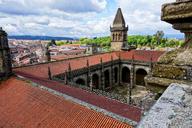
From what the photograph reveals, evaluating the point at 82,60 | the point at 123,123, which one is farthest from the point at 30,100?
the point at 82,60

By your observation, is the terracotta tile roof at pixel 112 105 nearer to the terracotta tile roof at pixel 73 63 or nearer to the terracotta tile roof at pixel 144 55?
the terracotta tile roof at pixel 73 63

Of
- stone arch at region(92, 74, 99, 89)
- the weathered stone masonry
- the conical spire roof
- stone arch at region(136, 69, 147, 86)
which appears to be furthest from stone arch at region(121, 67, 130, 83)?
the conical spire roof

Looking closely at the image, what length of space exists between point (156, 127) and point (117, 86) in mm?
39099

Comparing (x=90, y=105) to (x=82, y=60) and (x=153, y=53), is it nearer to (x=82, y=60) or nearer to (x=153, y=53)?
(x=82, y=60)

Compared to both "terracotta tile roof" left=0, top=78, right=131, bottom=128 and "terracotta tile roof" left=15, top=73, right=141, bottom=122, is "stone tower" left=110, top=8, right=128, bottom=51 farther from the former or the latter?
"terracotta tile roof" left=0, top=78, right=131, bottom=128

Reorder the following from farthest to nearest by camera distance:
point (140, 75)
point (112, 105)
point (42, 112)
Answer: point (140, 75) < point (112, 105) < point (42, 112)

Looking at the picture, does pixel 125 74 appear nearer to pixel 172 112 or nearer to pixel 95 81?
pixel 95 81

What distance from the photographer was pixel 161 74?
2.76m

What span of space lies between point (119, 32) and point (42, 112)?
3788 cm

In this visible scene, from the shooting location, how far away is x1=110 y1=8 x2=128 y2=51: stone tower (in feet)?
153

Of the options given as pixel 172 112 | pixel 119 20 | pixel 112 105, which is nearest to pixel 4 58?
pixel 112 105

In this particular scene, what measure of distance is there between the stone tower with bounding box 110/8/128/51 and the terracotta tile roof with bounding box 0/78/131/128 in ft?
111

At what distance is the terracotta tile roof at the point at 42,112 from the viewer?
11.2 meters

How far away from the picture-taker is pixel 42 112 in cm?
1305
